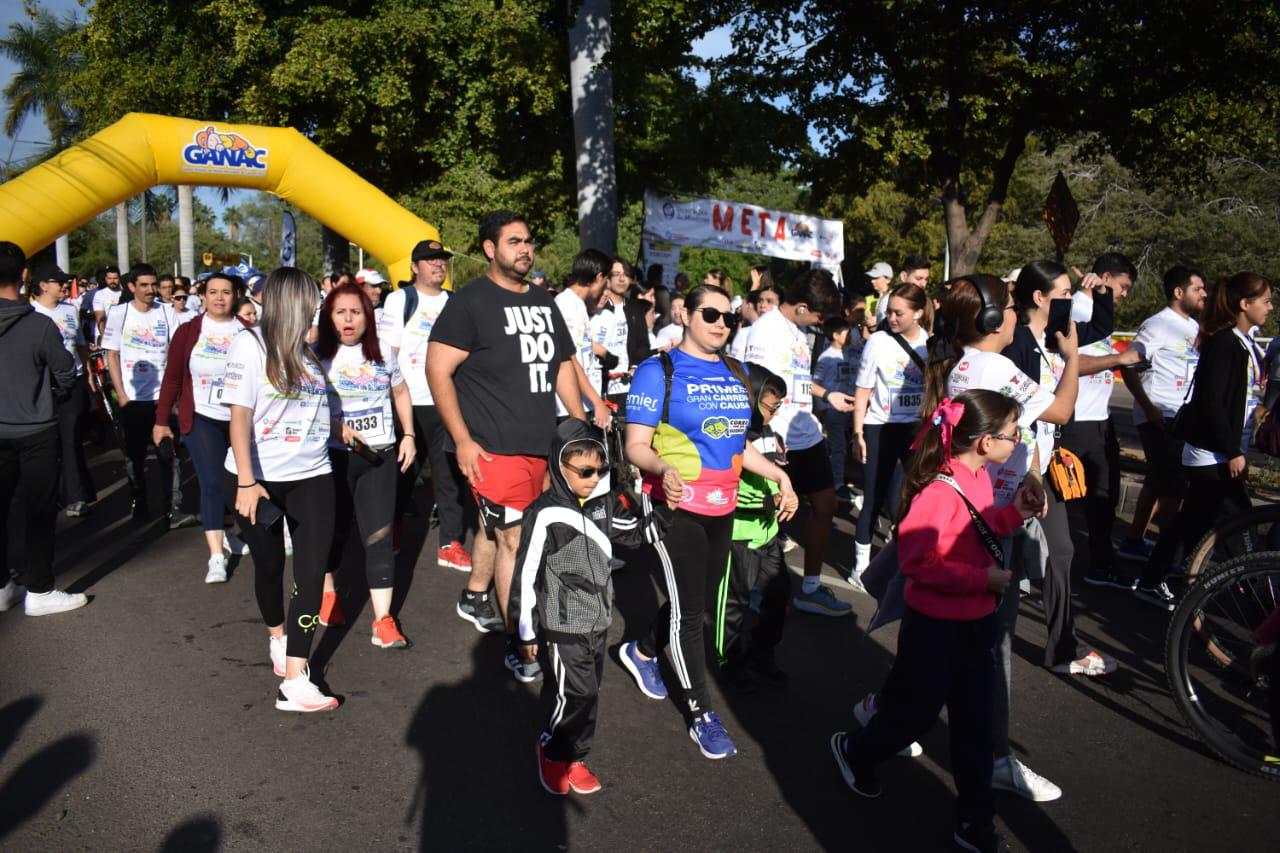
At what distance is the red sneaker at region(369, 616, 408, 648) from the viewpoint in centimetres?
518

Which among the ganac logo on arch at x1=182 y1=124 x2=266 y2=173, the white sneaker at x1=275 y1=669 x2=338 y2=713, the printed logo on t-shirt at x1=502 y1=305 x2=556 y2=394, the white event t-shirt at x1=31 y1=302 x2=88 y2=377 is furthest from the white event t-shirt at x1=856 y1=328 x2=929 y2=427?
the ganac logo on arch at x1=182 y1=124 x2=266 y2=173

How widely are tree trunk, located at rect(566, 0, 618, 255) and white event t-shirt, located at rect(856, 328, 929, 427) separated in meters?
7.32

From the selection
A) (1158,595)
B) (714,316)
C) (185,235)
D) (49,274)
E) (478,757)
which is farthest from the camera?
(185,235)

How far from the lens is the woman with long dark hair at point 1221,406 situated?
5.29 meters

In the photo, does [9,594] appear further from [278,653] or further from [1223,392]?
[1223,392]

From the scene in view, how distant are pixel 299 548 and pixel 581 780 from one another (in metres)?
1.74

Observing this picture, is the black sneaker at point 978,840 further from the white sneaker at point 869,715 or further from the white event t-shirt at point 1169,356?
the white event t-shirt at point 1169,356

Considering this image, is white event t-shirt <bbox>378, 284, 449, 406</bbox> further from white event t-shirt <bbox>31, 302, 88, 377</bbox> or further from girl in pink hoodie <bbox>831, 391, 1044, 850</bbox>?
white event t-shirt <bbox>31, 302, 88, 377</bbox>

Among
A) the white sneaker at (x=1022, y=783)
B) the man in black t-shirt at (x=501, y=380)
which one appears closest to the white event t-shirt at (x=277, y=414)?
the man in black t-shirt at (x=501, y=380)

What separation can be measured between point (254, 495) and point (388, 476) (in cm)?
90

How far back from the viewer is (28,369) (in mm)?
5531

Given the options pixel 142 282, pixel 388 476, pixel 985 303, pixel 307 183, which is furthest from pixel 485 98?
pixel 985 303

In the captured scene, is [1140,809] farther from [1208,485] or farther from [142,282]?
[142,282]

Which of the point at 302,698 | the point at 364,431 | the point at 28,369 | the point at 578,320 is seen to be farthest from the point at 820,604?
the point at 28,369
